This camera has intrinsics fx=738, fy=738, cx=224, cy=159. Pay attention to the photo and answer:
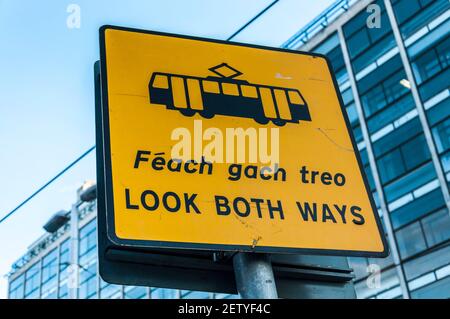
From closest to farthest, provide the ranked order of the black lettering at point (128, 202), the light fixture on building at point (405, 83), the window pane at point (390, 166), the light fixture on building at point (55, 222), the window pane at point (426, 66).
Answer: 1. the black lettering at point (128, 202)
2. the window pane at point (390, 166)
3. the window pane at point (426, 66)
4. the light fixture on building at point (405, 83)
5. the light fixture on building at point (55, 222)

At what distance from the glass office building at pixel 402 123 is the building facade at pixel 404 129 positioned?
0.03m

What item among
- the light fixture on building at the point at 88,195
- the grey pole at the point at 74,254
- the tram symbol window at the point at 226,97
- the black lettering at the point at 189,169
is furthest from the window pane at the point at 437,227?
the light fixture on building at the point at 88,195

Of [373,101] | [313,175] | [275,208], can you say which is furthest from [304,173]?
[373,101]

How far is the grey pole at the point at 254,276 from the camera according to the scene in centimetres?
293

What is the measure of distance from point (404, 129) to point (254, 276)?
21545 mm

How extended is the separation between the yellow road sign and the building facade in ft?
58.6

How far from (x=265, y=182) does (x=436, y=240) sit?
1943 centimetres

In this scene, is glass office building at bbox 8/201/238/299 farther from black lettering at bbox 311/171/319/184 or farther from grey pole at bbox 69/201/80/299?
black lettering at bbox 311/171/319/184

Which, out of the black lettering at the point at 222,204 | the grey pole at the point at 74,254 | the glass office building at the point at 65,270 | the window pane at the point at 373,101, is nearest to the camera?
the black lettering at the point at 222,204

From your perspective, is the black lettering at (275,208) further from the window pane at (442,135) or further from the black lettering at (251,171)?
the window pane at (442,135)

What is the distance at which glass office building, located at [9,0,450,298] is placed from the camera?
72.0 feet

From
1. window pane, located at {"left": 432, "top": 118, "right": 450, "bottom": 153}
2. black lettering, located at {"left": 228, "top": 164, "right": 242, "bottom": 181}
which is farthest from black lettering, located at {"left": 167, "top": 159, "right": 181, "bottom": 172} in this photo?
window pane, located at {"left": 432, "top": 118, "right": 450, "bottom": 153}
